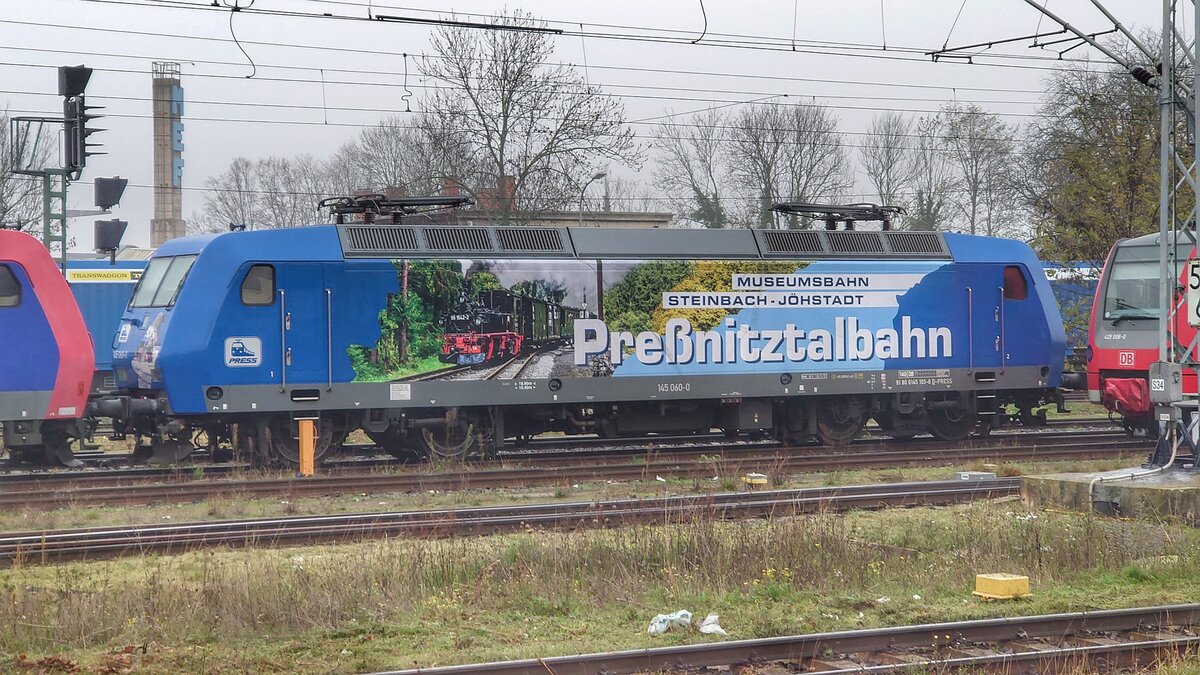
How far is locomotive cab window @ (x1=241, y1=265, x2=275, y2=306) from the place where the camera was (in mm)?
16567

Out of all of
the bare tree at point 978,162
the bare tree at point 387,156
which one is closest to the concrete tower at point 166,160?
the bare tree at point 387,156

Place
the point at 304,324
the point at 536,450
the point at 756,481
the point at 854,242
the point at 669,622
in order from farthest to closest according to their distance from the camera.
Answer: the point at 536,450 < the point at 854,242 < the point at 304,324 < the point at 756,481 < the point at 669,622

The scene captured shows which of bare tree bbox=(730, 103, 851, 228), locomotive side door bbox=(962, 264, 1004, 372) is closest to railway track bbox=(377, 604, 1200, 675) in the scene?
locomotive side door bbox=(962, 264, 1004, 372)

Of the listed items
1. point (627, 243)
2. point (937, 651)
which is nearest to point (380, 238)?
point (627, 243)

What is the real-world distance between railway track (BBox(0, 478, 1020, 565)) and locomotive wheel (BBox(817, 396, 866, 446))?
20.1 ft

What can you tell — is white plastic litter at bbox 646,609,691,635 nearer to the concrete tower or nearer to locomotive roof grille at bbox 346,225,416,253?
locomotive roof grille at bbox 346,225,416,253

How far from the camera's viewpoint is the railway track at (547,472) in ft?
47.6

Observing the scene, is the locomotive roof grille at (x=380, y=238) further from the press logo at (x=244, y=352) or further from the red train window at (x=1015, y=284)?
the red train window at (x=1015, y=284)

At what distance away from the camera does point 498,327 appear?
17812mm

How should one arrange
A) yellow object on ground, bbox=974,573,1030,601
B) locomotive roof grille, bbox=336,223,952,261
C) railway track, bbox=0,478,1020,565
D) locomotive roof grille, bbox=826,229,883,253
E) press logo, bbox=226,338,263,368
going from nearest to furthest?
yellow object on ground, bbox=974,573,1030,601
railway track, bbox=0,478,1020,565
press logo, bbox=226,338,263,368
locomotive roof grille, bbox=336,223,952,261
locomotive roof grille, bbox=826,229,883,253

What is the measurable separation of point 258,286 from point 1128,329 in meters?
12.6

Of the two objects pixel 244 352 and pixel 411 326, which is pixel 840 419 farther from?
pixel 244 352

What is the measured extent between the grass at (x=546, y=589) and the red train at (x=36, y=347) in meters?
5.82

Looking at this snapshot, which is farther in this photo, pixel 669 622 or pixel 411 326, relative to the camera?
pixel 411 326
